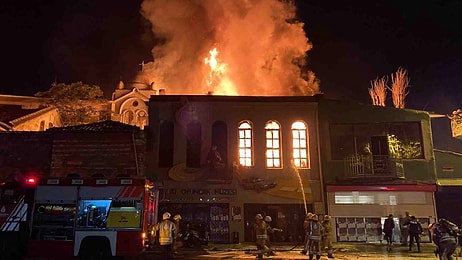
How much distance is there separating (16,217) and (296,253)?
10977 mm

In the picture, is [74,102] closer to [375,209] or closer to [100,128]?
[100,128]

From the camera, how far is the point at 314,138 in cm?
2239

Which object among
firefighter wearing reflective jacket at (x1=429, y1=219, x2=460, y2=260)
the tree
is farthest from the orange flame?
firefighter wearing reflective jacket at (x1=429, y1=219, x2=460, y2=260)

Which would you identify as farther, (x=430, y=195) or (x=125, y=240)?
(x=430, y=195)

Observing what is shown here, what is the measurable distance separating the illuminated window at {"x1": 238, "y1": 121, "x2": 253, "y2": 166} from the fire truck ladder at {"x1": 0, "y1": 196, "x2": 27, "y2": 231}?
11811mm

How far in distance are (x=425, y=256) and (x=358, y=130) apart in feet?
27.4

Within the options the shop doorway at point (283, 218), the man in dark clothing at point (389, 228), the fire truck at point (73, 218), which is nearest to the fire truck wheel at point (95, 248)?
the fire truck at point (73, 218)

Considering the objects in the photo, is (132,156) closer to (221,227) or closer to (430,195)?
(221,227)

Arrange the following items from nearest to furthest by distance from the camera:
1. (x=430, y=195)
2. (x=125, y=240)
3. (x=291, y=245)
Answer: (x=125, y=240)
(x=291, y=245)
(x=430, y=195)

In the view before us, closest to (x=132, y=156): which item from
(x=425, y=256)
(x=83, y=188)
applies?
(x=83, y=188)

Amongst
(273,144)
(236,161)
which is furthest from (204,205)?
(273,144)

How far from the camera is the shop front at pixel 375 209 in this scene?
21.3 metres

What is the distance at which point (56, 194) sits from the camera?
12.9 meters

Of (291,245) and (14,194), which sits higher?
(14,194)
